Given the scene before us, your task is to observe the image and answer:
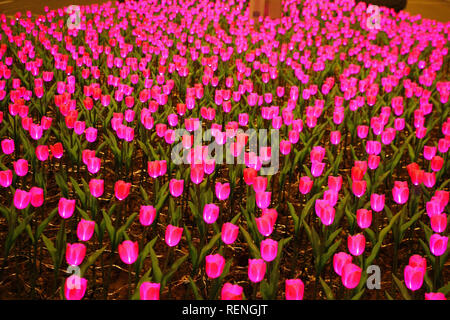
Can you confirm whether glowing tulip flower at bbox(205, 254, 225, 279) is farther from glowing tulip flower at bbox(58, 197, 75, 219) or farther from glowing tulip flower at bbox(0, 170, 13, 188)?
glowing tulip flower at bbox(0, 170, 13, 188)

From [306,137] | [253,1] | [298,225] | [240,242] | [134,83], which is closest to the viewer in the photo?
[298,225]

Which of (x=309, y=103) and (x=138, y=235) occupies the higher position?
(x=309, y=103)

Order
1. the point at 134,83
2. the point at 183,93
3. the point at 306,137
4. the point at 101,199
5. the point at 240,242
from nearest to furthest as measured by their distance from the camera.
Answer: the point at 240,242, the point at 101,199, the point at 306,137, the point at 134,83, the point at 183,93

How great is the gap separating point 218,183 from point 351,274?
0.96 metres

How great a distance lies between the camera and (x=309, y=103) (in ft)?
17.5

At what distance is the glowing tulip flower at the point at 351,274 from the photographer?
6.58 ft

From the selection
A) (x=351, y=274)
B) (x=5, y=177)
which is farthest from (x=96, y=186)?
(x=351, y=274)

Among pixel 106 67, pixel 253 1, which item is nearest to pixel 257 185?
pixel 106 67

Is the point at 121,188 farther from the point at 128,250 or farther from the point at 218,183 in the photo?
the point at 128,250

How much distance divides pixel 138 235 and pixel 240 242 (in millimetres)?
593

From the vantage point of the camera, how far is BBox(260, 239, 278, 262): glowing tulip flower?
86.0 inches

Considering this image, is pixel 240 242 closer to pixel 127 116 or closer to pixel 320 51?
pixel 127 116

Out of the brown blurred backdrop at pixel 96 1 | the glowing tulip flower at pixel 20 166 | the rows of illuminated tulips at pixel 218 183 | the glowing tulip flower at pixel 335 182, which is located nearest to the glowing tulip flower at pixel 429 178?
the rows of illuminated tulips at pixel 218 183

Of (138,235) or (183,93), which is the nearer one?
(138,235)
